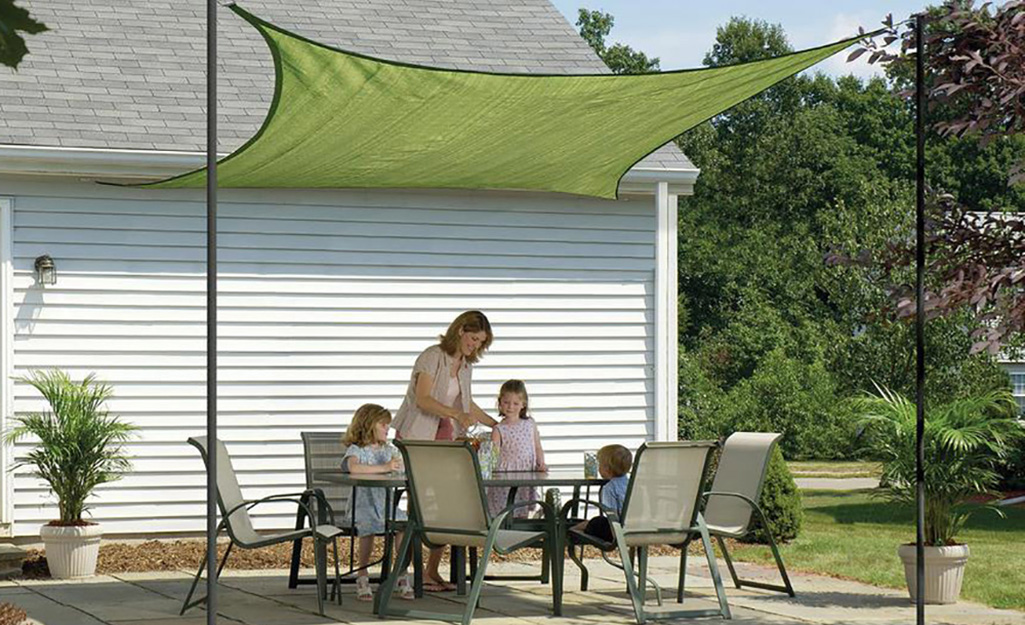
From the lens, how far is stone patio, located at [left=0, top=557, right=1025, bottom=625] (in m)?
7.64

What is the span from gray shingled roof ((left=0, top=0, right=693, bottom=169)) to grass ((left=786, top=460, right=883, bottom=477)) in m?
11.2

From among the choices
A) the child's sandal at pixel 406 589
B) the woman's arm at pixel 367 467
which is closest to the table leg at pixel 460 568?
the child's sandal at pixel 406 589

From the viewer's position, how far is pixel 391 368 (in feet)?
37.4

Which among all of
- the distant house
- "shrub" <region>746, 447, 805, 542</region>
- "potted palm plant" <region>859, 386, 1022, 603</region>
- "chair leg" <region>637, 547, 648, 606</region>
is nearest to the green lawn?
"shrub" <region>746, 447, 805, 542</region>

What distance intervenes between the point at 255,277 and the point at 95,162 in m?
1.37

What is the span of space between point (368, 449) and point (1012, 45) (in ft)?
12.4

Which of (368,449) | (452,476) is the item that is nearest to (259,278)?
(368,449)

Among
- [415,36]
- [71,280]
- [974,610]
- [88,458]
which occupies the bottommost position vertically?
[974,610]

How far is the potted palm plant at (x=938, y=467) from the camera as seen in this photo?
816 centimetres

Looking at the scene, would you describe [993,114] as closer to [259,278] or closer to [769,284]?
[259,278]

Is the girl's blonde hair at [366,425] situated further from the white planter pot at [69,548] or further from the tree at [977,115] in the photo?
the tree at [977,115]

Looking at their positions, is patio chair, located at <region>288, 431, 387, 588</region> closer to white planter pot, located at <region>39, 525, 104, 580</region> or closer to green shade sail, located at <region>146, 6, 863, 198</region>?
white planter pot, located at <region>39, 525, 104, 580</region>

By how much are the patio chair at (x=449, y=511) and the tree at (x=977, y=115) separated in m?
2.03

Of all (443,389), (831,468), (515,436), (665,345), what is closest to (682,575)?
(515,436)
